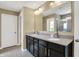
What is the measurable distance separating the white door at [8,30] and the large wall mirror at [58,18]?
2.34 m

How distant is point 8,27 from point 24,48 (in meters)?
1.63

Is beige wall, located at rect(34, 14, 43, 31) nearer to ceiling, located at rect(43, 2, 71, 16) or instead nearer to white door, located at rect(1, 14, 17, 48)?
ceiling, located at rect(43, 2, 71, 16)

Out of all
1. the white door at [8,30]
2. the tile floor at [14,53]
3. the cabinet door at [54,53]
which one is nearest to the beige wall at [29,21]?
the tile floor at [14,53]

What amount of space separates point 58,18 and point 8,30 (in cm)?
324

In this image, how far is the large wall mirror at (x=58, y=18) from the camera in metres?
2.34

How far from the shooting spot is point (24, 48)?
4207mm

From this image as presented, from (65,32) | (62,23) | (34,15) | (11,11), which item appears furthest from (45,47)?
(11,11)

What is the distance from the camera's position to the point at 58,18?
9.04 ft

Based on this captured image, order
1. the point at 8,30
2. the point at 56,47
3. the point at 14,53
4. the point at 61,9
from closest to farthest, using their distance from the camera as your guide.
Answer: the point at 56,47
the point at 61,9
the point at 14,53
the point at 8,30

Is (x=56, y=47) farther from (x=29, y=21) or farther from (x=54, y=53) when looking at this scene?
(x=29, y=21)

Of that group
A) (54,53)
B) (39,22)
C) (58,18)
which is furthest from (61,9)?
(39,22)

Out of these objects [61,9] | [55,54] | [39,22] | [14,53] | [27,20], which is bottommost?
[14,53]

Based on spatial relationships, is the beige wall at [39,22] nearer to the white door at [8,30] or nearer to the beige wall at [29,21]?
the beige wall at [29,21]

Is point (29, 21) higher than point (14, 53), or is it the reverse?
point (29, 21)
